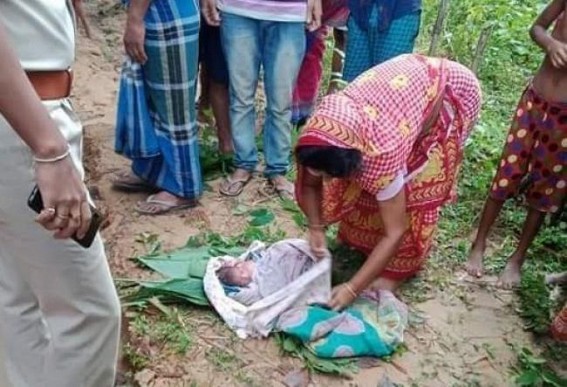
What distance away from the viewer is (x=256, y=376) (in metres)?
2.48

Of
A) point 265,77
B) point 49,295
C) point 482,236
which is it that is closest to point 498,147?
point 482,236

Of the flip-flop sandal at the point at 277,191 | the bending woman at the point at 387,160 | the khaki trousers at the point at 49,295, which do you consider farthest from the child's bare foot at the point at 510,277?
the khaki trousers at the point at 49,295

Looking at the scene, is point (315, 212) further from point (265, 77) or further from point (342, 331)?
point (265, 77)

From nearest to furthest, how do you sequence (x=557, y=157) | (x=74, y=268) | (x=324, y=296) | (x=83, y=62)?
(x=74, y=268)
(x=324, y=296)
(x=557, y=157)
(x=83, y=62)

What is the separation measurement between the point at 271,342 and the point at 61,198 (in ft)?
Answer: 4.22

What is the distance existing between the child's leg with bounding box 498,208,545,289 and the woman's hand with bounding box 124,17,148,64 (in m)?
1.61

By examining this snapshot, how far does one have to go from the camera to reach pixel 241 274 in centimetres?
274

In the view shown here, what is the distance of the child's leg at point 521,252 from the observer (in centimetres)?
300

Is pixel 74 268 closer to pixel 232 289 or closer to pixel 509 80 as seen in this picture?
pixel 232 289

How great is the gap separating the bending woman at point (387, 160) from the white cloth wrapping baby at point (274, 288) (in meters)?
0.07

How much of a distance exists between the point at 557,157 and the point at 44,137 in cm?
203

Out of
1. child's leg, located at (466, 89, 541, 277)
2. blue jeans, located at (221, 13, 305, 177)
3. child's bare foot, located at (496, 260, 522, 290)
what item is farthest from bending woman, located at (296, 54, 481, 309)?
blue jeans, located at (221, 13, 305, 177)

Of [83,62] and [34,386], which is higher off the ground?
[34,386]

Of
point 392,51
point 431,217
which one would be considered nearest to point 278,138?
point 392,51
